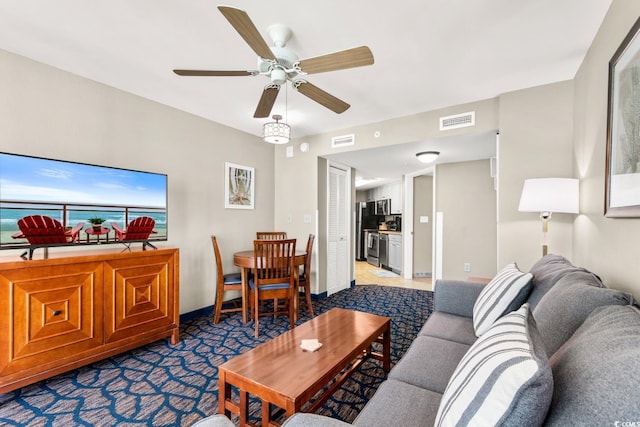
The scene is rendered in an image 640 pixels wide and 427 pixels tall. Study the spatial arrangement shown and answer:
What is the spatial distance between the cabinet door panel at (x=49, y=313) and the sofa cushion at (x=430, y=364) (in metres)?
2.19

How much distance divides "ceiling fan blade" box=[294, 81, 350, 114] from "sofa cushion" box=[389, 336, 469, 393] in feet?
5.83

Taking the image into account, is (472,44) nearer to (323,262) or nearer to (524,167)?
(524,167)

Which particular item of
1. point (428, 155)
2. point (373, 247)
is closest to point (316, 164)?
point (428, 155)

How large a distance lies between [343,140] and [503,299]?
2.86m

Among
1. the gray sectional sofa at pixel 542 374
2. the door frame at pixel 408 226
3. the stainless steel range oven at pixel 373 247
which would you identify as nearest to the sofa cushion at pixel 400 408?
the gray sectional sofa at pixel 542 374

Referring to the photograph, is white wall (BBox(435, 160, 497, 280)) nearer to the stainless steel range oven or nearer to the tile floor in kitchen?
the tile floor in kitchen

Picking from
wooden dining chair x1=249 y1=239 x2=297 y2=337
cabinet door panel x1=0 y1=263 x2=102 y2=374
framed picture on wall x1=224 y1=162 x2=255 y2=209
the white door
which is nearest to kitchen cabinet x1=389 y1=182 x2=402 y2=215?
the white door

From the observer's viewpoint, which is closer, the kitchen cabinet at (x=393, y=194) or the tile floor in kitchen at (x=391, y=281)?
the tile floor in kitchen at (x=391, y=281)

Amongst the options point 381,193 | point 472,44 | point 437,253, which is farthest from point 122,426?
point 381,193

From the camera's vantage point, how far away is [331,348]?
166 cm

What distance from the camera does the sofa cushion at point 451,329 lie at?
1.75 metres

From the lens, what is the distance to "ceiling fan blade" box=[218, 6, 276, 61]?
1.35 metres

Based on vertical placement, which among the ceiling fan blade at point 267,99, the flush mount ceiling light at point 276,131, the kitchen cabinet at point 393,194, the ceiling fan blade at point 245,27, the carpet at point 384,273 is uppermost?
the ceiling fan blade at point 245,27

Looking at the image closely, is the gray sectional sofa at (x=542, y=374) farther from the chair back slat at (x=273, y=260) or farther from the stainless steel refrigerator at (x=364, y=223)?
the stainless steel refrigerator at (x=364, y=223)
